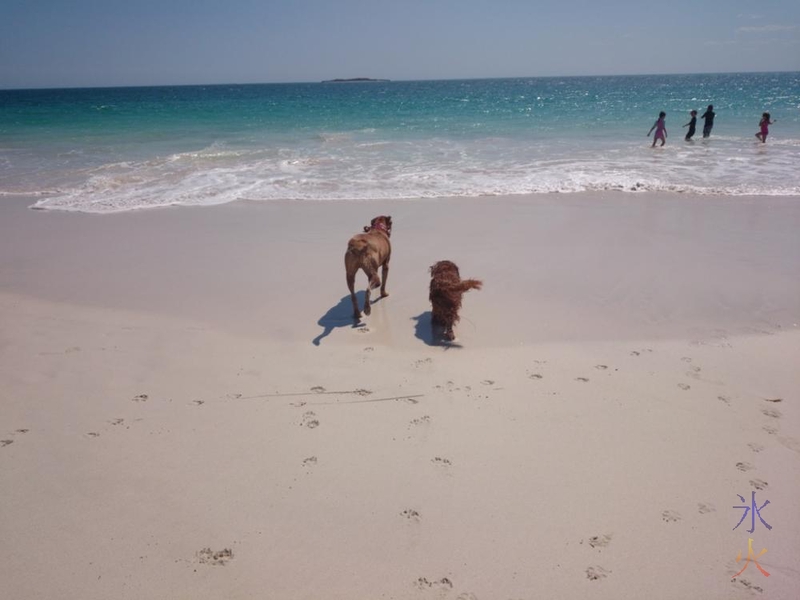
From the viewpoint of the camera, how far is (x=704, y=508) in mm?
3029

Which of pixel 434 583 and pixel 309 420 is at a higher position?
pixel 309 420

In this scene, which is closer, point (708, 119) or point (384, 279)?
point (384, 279)

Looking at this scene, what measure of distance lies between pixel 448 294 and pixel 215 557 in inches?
120

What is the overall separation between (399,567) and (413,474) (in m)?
0.70

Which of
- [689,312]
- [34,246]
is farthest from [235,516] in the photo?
[34,246]

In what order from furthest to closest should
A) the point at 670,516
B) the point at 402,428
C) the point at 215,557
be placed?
the point at 402,428
the point at 670,516
the point at 215,557

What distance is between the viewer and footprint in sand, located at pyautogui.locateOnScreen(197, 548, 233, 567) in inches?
107

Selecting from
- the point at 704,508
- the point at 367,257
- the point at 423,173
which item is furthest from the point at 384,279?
the point at 423,173

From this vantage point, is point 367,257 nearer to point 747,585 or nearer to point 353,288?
point 353,288

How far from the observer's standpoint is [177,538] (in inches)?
113

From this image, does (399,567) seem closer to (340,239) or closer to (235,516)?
(235,516)

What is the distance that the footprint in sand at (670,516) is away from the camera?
2.96 meters

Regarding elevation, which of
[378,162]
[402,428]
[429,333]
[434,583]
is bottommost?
[434,583]

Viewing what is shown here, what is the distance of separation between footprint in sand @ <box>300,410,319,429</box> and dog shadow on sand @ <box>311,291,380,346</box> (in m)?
1.25
